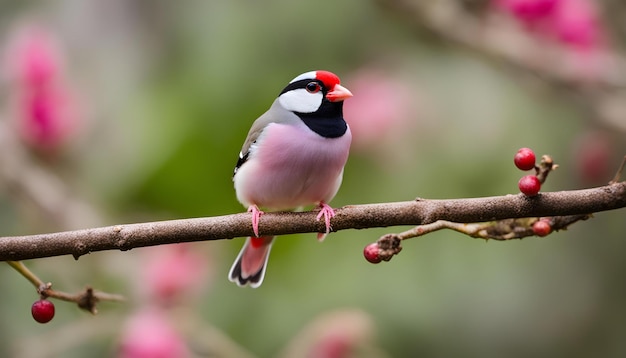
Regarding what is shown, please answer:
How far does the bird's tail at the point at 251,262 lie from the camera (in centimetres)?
198

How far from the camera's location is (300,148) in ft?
5.85

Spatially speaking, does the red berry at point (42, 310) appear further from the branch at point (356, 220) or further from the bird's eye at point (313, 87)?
the bird's eye at point (313, 87)

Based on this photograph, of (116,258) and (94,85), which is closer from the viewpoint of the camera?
(116,258)

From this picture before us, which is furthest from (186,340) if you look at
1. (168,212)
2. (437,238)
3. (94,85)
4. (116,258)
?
(94,85)

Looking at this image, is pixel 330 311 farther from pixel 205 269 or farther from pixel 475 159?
pixel 475 159

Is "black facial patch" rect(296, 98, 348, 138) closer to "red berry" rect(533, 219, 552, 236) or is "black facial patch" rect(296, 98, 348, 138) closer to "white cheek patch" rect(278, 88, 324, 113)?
"white cheek patch" rect(278, 88, 324, 113)

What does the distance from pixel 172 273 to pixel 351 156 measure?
1.20 meters

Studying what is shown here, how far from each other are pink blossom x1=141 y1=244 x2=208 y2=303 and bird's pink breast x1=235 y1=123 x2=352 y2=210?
0.88 meters

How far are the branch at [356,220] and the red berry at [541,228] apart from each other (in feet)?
0.16

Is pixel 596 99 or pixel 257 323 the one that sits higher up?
pixel 596 99

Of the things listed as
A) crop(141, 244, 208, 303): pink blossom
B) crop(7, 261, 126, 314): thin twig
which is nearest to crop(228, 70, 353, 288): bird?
crop(7, 261, 126, 314): thin twig

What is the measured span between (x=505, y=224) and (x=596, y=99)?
1.70 m

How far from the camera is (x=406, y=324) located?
3.39m

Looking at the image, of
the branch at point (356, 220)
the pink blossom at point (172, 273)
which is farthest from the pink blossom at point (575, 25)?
the branch at point (356, 220)
